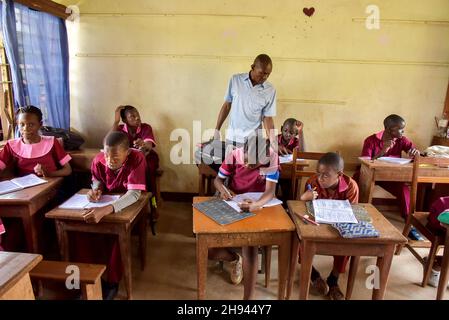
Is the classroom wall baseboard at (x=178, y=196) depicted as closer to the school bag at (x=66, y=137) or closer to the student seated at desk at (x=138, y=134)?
the student seated at desk at (x=138, y=134)

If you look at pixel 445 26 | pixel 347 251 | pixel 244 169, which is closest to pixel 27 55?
pixel 244 169

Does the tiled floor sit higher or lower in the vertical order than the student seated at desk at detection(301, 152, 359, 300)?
lower

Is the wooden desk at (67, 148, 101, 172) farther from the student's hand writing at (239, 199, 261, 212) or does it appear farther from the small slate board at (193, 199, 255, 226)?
the student's hand writing at (239, 199, 261, 212)

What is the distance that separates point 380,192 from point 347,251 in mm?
2502

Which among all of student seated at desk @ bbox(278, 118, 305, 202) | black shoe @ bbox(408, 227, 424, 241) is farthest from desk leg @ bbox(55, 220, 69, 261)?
black shoe @ bbox(408, 227, 424, 241)

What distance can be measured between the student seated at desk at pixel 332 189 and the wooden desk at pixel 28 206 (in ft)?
5.72

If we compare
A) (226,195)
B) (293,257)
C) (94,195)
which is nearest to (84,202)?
(94,195)

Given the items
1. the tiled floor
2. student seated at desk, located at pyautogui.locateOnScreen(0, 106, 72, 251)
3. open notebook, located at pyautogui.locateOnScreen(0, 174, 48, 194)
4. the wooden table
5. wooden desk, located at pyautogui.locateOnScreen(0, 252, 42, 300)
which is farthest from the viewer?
the wooden table

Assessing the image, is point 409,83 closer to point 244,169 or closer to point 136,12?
point 244,169

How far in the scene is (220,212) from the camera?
1.69 metres

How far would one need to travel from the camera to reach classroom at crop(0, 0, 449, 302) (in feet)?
5.83

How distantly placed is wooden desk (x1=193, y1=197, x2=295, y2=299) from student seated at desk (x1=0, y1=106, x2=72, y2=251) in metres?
1.40

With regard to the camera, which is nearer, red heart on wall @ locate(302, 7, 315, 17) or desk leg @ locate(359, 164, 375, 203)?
desk leg @ locate(359, 164, 375, 203)

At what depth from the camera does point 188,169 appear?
12.2 feet
